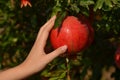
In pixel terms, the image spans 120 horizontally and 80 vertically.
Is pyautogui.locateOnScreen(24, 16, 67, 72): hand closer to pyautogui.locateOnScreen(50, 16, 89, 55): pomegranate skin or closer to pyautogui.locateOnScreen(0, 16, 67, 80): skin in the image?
pyautogui.locateOnScreen(0, 16, 67, 80): skin

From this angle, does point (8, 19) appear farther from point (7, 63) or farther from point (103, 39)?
point (103, 39)

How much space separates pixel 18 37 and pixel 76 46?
1.01 metres

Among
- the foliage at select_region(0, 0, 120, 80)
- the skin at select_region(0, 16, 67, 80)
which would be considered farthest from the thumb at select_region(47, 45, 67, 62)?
the foliage at select_region(0, 0, 120, 80)

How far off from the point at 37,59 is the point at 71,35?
0.91 feet

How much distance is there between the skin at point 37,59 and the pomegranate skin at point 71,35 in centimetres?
9

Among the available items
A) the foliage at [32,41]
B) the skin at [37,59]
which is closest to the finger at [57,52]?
the skin at [37,59]

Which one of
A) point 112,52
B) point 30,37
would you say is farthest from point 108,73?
point 30,37

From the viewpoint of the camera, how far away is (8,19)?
2.82 meters

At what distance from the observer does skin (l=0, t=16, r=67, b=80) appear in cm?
202

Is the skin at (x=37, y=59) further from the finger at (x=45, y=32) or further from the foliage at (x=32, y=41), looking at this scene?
the foliage at (x=32, y=41)

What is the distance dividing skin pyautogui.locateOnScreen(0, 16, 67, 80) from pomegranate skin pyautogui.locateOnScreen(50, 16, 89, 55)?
0.09 m

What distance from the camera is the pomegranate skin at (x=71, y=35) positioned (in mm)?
1865

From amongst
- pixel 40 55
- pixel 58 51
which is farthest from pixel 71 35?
pixel 40 55

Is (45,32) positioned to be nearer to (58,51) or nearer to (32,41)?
(58,51)
